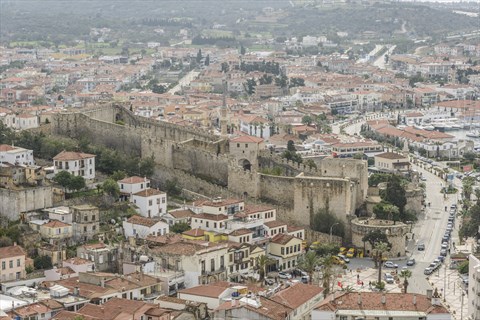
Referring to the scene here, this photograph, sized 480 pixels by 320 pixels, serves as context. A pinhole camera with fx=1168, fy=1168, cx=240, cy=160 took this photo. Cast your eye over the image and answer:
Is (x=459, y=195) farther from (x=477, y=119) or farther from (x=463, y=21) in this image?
(x=463, y=21)

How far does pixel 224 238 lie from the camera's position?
35.5 metres

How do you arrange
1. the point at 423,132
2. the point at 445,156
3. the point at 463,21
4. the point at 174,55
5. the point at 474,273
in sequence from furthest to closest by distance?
the point at 463,21 → the point at 174,55 → the point at 423,132 → the point at 445,156 → the point at 474,273

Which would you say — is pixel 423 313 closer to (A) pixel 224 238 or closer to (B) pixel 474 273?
(B) pixel 474 273

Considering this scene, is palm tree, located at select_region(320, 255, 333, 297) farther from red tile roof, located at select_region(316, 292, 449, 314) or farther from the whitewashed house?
the whitewashed house

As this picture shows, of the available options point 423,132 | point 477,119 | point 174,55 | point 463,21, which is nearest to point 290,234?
point 423,132

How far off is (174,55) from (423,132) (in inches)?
2158

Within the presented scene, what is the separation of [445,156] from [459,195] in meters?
12.0

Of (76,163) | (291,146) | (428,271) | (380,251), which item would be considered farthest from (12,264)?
(291,146)

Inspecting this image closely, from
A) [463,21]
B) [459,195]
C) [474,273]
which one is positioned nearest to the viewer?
[474,273]

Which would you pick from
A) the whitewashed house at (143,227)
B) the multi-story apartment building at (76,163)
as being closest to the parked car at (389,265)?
the whitewashed house at (143,227)

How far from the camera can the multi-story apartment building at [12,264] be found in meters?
32.1

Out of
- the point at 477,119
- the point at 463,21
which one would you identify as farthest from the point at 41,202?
the point at 463,21

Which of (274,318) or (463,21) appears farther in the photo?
(463,21)

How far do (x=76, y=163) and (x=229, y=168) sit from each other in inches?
215
